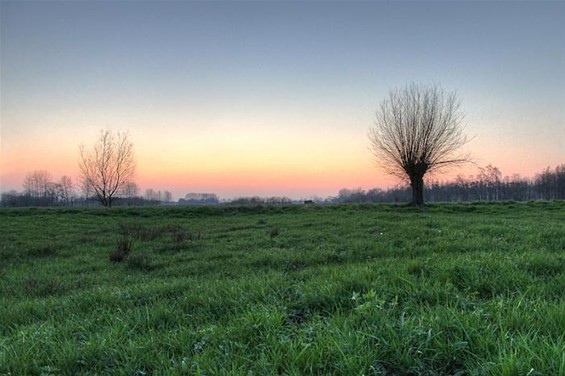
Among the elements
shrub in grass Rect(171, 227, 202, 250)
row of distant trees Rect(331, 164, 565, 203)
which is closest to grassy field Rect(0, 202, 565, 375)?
shrub in grass Rect(171, 227, 202, 250)

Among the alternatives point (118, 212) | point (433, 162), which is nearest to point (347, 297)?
point (118, 212)

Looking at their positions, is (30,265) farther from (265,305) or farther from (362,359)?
(362,359)

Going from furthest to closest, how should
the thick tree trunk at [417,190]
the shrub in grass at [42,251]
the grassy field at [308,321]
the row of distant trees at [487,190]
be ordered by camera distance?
the row of distant trees at [487,190], the thick tree trunk at [417,190], the shrub in grass at [42,251], the grassy field at [308,321]

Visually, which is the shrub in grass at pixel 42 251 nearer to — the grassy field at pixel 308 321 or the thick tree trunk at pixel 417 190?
the grassy field at pixel 308 321

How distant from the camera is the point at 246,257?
927 centimetres

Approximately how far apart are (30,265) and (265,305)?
9141 mm

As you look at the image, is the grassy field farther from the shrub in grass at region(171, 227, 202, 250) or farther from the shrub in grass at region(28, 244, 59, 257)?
the shrub in grass at region(28, 244, 59, 257)

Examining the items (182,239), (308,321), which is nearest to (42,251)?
(182,239)

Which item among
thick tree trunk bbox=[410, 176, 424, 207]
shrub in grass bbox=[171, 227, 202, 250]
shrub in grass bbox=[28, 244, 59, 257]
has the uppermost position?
thick tree trunk bbox=[410, 176, 424, 207]

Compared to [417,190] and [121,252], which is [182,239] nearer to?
[121,252]

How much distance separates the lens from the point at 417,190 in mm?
32188

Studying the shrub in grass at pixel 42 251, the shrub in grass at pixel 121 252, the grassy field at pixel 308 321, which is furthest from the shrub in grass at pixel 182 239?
the grassy field at pixel 308 321

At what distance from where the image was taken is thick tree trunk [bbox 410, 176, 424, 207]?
104 feet

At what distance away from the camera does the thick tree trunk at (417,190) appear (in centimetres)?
3183
